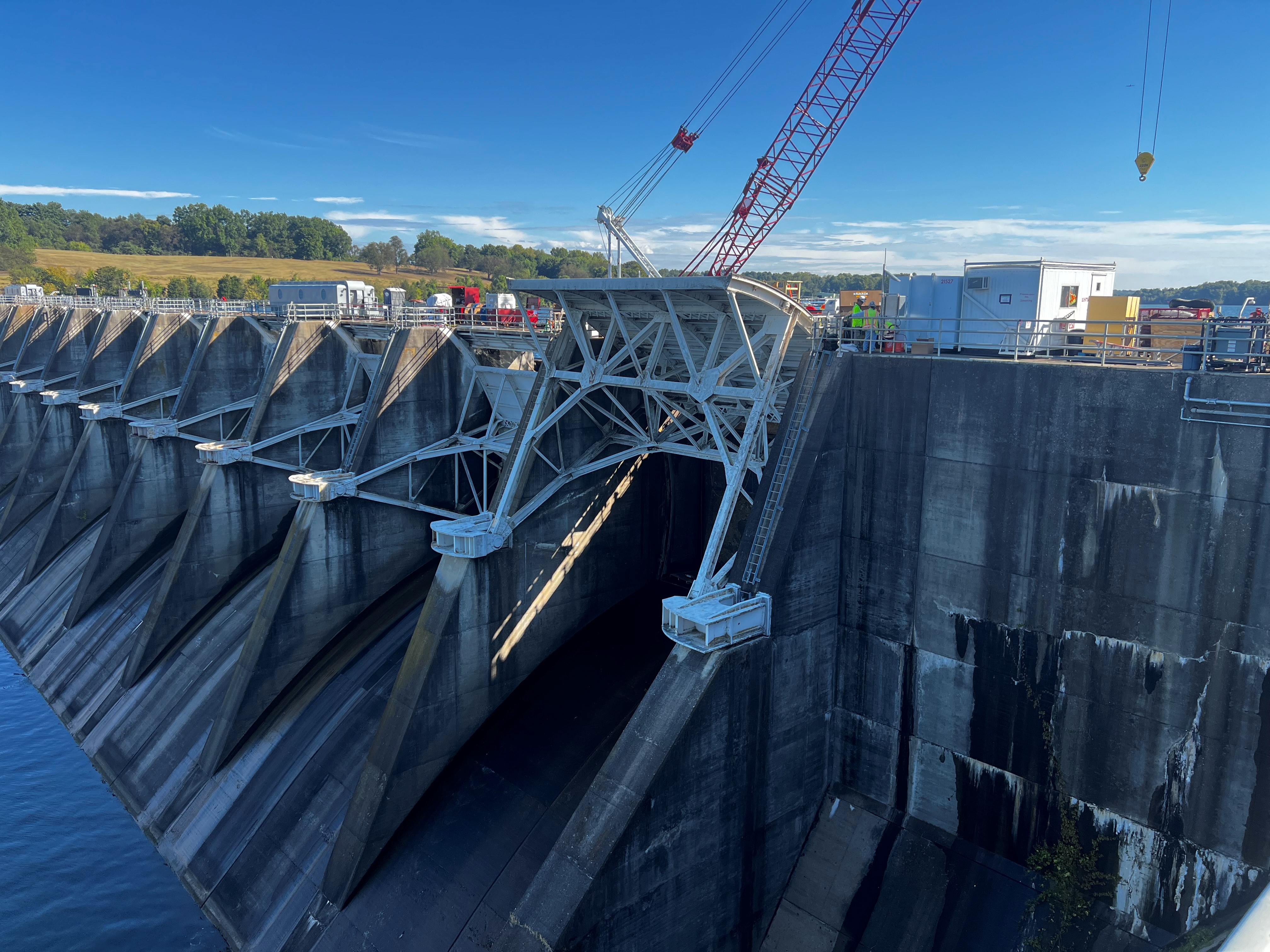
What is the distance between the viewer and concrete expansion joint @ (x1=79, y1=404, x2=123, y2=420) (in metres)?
39.8

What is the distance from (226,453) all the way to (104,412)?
50.4 ft

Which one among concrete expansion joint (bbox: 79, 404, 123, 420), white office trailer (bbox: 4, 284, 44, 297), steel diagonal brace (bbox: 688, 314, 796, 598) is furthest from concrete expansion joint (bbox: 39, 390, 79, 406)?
steel diagonal brace (bbox: 688, 314, 796, 598)

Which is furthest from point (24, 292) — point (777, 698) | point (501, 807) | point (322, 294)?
point (777, 698)

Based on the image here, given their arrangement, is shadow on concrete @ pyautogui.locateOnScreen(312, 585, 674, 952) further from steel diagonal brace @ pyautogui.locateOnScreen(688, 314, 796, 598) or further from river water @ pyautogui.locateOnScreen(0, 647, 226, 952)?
steel diagonal brace @ pyautogui.locateOnScreen(688, 314, 796, 598)

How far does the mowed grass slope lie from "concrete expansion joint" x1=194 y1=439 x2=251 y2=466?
121 metres

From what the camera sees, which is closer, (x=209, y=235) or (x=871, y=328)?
(x=871, y=328)

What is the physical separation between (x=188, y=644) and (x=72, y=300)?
47.2 meters

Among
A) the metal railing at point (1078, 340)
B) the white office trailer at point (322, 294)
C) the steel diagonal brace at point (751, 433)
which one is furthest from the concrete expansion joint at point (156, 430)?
the metal railing at point (1078, 340)

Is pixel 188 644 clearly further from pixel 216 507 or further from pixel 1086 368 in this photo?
pixel 1086 368

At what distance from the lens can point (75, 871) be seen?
77.7ft

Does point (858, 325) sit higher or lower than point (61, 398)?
higher

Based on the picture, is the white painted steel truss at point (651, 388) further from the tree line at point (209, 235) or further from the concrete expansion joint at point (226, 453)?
the tree line at point (209, 235)

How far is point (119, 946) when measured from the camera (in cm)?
2084

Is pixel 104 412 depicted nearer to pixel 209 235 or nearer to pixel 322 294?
pixel 322 294
